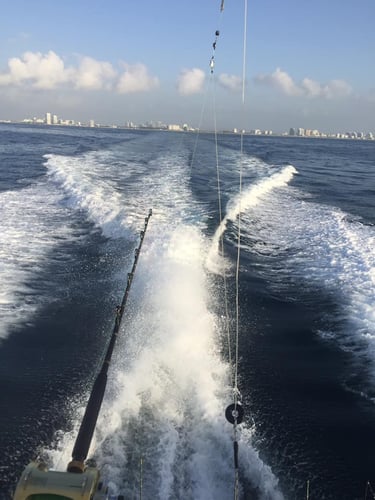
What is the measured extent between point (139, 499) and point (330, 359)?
16.7 ft

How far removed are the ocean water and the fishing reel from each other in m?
2.79

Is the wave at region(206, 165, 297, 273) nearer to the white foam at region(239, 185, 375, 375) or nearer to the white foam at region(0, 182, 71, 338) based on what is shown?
the white foam at region(239, 185, 375, 375)

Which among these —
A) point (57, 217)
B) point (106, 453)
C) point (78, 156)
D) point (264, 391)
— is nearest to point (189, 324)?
point (264, 391)

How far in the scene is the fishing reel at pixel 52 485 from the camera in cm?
277

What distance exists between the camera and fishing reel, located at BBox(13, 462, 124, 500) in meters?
2.77

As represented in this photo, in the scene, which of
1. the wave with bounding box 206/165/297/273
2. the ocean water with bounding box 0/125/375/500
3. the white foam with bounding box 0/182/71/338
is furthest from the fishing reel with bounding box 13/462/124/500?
the wave with bounding box 206/165/297/273

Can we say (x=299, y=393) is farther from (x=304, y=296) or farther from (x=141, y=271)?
(x=141, y=271)

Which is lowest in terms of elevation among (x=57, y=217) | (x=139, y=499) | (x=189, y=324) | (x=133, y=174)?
(x=139, y=499)

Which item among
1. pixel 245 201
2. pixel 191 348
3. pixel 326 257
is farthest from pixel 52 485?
pixel 245 201

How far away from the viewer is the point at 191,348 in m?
8.40

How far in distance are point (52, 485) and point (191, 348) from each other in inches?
225

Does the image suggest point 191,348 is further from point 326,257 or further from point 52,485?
point 326,257

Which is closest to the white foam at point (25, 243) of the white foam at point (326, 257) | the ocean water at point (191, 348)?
the ocean water at point (191, 348)

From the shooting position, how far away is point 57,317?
32.6ft
